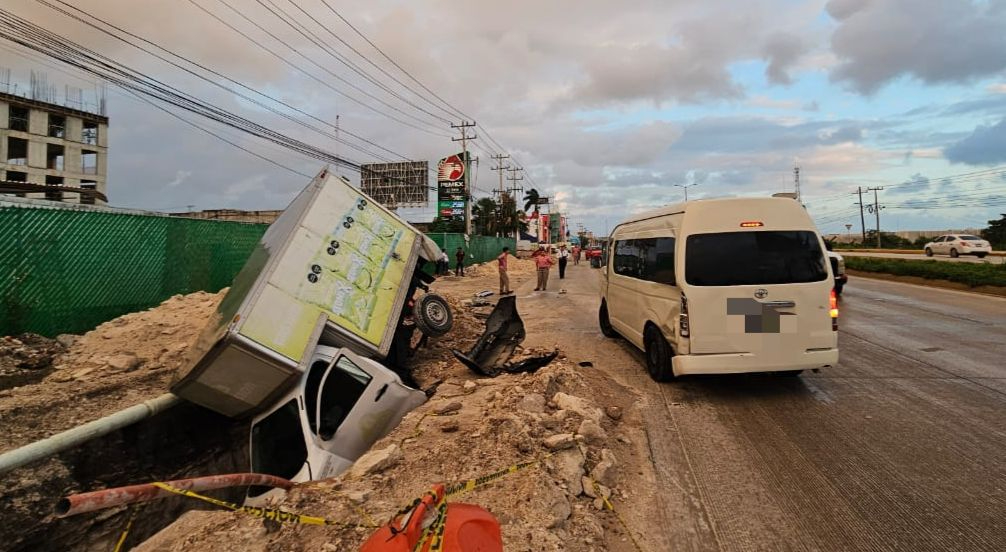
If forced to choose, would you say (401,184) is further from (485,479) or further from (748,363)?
(485,479)

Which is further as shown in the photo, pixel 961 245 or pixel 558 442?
pixel 961 245

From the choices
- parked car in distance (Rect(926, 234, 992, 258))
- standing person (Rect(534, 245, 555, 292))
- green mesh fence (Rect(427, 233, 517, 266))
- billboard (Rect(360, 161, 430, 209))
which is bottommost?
standing person (Rect(534, 245, 555, 292))

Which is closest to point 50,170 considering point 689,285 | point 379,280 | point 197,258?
point 197,258

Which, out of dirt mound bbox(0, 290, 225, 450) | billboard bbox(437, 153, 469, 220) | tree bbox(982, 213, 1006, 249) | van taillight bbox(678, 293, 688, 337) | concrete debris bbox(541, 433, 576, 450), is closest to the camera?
concrete debris bbox(541, 433, 576, 450)

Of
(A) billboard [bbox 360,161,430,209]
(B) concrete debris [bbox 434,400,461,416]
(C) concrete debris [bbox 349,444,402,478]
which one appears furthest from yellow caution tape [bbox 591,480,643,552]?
(A) billboard [bbox 360,161,430,209]

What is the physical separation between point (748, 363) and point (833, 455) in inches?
53.7

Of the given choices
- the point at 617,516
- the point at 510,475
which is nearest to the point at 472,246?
the point at 510,475

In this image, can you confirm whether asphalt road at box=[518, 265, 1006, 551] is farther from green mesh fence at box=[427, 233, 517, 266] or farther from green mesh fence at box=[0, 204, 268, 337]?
green mesh fence at box=[427, 233, 517, 266]

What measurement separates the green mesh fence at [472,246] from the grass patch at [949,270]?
846 inches

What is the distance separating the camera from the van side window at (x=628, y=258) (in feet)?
24.1

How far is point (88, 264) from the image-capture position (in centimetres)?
884

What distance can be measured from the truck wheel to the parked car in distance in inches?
1389

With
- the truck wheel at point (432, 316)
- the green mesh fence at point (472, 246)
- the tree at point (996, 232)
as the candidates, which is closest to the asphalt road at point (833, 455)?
the truck wheel at point (432, 316)

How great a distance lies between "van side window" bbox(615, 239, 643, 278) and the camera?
7.35 m
